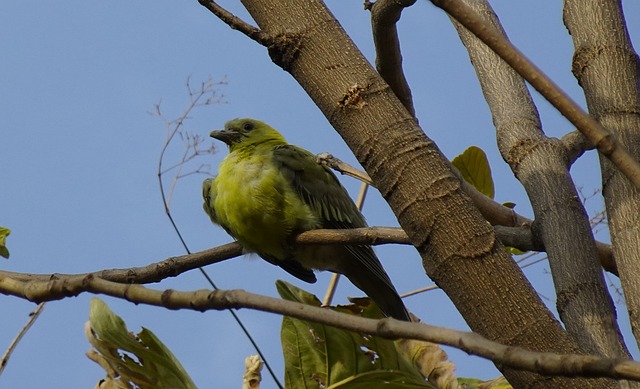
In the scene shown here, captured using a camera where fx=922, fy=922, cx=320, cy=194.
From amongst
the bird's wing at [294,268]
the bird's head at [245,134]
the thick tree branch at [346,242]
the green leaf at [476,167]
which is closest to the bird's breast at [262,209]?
the bird's wing at [294,268]

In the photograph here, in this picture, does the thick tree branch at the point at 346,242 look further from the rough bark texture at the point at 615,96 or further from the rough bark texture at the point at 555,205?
the rough bark texture at the point at 615,96

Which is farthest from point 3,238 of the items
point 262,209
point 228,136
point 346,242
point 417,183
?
point 228,136

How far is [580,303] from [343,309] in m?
0.88

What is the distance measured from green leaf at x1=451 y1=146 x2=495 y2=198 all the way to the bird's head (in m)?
1.35

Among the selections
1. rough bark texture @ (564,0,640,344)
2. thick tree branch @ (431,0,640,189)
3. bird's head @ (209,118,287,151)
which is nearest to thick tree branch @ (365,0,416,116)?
rough bark texture @ (564,0,640,344)

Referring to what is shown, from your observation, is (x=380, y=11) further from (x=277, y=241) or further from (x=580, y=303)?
(x=277, y=241)

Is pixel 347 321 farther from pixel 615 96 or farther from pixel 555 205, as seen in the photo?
pixel 615 96

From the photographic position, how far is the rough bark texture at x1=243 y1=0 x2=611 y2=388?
2199 millimetres

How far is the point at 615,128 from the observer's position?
107 inches

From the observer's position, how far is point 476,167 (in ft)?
12.2

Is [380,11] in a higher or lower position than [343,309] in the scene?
higher

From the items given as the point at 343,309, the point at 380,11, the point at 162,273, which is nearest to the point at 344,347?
the point at 343,309

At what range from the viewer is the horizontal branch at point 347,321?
124 centimetres

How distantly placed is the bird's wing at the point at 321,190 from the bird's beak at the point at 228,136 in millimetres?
447
